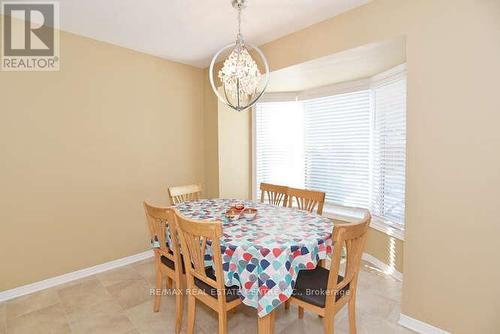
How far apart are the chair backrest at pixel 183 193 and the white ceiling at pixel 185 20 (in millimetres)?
1648

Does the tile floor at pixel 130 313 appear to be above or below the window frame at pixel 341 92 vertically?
below

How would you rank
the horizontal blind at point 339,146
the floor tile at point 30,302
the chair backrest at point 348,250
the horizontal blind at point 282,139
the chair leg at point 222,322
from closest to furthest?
the chair backrest at point 348,250 < the chair leg at point 222,322 < the floor tile at point 30,302 < the horizontal blind at point 339,146 < the horizontal blind at point 282,139

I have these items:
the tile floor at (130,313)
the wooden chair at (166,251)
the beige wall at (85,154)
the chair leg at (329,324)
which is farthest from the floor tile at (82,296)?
the chair leg at (329,324)

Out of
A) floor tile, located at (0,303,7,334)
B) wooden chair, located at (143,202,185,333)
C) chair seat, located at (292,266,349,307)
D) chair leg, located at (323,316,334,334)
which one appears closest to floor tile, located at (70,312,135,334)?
wooden chair, located at (143,202,185,333)

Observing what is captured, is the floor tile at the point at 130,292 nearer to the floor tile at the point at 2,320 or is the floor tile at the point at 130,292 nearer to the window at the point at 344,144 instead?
the floor tile at the point at 2,320

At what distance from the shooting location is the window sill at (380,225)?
272 cm

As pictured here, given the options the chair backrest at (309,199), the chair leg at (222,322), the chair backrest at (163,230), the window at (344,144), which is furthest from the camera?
the window at (344,144)

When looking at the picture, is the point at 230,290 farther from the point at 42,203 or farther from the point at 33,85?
the point at 33,85

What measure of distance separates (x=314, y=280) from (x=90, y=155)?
2592 mm

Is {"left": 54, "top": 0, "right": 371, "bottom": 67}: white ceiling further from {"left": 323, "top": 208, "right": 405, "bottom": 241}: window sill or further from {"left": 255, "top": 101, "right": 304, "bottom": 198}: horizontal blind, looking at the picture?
{"left": 323, "top": 208, "right": 405, "bottom": 241}: window sill

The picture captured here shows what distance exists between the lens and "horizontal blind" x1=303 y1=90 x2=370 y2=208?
3262 mm

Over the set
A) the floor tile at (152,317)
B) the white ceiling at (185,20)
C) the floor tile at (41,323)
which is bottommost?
the floor tile at (41,323)

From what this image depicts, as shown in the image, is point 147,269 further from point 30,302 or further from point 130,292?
point 30,302

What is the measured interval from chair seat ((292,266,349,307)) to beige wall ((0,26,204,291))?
92.1 inches
